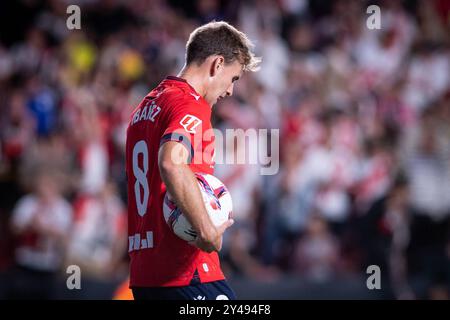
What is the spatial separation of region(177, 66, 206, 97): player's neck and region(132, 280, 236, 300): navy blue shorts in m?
1.11

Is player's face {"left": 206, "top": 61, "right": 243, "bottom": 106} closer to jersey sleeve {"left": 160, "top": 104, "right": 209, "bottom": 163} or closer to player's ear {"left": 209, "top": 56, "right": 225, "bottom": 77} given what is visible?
player's ear {"left": 209, "top": 56, "right": 225, "bottom": 77}

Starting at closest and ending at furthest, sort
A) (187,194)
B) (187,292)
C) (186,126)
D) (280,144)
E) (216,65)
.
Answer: (187,194), (186,126), (187,292), (216,65), (280,144)

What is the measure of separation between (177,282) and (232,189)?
612 cm

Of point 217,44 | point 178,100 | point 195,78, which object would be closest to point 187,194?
point 178,100

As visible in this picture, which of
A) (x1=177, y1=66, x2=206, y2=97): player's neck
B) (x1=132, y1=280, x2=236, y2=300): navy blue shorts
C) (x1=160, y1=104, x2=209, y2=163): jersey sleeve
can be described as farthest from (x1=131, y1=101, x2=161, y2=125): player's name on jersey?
(x1=132, y1=280, x2=236, y2=300): navy blue shorts

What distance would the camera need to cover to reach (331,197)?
36.0 feet

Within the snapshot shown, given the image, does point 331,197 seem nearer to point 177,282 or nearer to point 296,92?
point 296,92

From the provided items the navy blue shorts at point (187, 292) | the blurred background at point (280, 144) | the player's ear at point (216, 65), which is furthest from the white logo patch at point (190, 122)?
the blurred background at point (280, 144)

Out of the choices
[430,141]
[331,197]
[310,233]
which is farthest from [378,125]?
[310,233]

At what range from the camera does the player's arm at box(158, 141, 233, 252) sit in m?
4.34

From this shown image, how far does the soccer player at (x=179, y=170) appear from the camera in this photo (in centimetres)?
438

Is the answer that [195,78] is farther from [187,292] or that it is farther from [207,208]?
[187,292]

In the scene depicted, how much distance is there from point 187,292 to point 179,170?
0.73 meters

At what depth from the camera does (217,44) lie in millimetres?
4922
